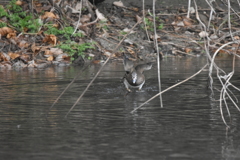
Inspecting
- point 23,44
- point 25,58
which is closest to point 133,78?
point 25,58

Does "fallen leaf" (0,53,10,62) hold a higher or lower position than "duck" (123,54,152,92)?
higher

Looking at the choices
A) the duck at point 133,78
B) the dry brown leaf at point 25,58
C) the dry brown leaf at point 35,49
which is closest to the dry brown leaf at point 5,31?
the dry brown leaf at point 35,49

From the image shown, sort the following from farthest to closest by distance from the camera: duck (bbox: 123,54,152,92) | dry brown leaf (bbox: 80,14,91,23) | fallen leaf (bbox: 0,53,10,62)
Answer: dry brown leaf (bbox: 80,14,91,23), fallen leaf (bbox: 0,53,10,62), duck (bbox: 123,54,152,92)

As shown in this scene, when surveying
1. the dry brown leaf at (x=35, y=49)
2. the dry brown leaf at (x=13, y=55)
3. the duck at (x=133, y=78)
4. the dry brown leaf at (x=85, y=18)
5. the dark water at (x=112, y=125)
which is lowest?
the dark water at (x=112, y=125)

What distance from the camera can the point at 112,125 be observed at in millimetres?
6496

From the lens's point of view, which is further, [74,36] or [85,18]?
[85,18]

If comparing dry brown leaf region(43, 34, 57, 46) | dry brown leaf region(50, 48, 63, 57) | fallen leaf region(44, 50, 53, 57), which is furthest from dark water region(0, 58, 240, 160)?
dry brown leaf region(43, 34, 57, 46)

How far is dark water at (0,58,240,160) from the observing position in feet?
17.1

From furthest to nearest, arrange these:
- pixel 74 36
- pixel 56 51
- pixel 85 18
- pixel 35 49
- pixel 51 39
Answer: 1. pixel 85 18
2. pixel 74 36
3. pixel 51 39
4. pixel 56 51
5. pixel 35 49

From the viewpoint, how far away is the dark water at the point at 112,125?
5.20 meters

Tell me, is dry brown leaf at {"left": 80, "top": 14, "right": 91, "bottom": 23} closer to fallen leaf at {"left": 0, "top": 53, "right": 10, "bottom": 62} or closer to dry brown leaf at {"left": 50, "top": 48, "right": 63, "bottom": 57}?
dry brown leaf at {"left": 50, "top": 48, "right": 63, "bottom": 57}

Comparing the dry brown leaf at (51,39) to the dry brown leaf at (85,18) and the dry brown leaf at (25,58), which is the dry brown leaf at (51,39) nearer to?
the dry brown leaf at (25,58)

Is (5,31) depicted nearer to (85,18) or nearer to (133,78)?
(85,18)

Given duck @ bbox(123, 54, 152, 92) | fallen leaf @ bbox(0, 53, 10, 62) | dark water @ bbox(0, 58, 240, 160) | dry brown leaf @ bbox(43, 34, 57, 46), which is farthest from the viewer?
dry brown leaf @ bbox(43, 34, 57, 46)
